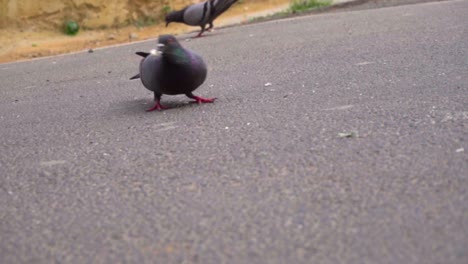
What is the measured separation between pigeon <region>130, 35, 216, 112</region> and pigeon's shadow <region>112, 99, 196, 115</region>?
19cm

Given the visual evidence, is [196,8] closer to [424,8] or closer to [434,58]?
[424,8]

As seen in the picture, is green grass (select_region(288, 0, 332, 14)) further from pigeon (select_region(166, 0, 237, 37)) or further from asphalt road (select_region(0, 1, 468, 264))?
asphalt road (select_region(0, 1, 468, 264))

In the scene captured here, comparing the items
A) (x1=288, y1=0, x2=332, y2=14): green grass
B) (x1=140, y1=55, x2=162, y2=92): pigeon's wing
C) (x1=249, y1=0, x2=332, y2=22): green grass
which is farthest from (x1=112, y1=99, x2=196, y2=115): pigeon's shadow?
(x1=288, y1=0, x2=332, y2=14): green grass

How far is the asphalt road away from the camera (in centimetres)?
227

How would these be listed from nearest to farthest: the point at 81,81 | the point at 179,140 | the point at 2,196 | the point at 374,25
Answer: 1. the point at 2,196
2. the point at 179,140
3. the point at 81,81
4. the point at 374,25

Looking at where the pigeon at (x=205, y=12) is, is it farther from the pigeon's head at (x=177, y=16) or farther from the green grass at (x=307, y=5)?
the green grass at (x=307, y=5)

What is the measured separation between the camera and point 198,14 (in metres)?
11.0

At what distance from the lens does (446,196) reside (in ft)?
8.17

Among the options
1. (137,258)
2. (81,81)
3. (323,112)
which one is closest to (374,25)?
(81,81)

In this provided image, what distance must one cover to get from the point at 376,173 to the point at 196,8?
862cm

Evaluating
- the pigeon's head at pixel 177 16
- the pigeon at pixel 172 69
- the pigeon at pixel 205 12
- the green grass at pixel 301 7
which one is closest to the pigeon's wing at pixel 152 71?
the pigeon at pixel 172 69

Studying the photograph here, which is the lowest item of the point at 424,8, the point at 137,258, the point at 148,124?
the point at 424,8

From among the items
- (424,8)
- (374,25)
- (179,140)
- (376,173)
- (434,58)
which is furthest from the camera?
(424,8)

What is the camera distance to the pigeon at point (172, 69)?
4344mm
